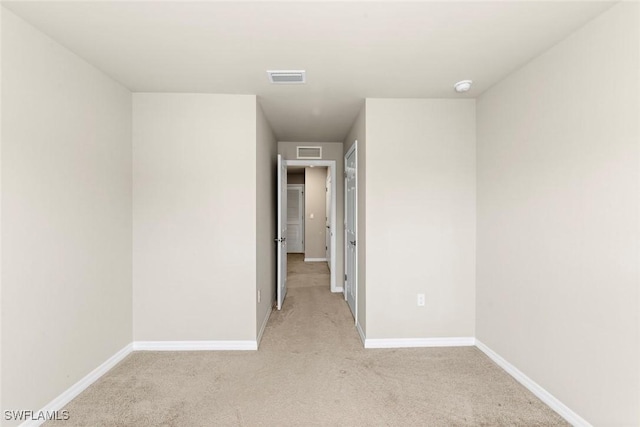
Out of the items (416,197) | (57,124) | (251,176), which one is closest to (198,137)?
(251,176)

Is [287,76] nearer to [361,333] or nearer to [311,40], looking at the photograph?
[311,40]

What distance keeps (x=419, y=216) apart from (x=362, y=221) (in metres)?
0.54

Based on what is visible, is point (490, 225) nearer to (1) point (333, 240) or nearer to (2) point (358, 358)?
(2) point (358, 358)

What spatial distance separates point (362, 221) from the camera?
2.98 m

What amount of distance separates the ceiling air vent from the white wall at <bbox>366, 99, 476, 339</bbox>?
29.2 inches

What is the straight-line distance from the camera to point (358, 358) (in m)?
2.60

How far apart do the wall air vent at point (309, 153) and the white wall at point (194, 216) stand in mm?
1923

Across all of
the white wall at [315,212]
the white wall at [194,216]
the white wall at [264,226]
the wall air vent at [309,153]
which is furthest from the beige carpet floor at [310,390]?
the white wall at [315,212]

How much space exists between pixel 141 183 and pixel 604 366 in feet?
11.6

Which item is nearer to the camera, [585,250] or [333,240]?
[585,250]

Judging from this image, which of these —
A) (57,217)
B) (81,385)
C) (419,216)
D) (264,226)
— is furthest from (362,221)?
(81,385)

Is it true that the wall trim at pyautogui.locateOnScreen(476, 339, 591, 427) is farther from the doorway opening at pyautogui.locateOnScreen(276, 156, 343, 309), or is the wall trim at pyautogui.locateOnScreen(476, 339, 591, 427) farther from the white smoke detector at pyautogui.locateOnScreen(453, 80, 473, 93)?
the doorway opening at pyautogui.locateOnScreen(276, 156, 343, 309)

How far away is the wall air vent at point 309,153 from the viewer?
4629 millimetres

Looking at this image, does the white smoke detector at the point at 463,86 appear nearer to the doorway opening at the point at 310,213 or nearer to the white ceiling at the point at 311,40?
the white ceiling at the point at 311,40
